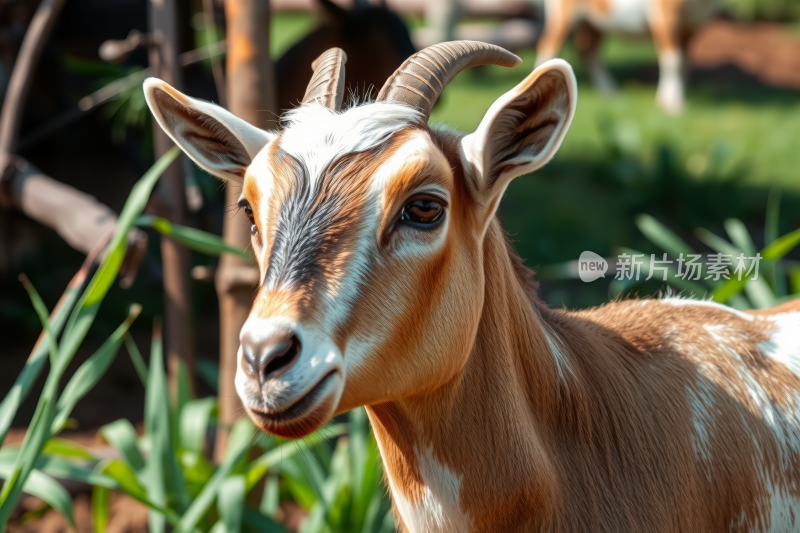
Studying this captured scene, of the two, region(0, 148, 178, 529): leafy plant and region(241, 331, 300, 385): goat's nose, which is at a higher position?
region(241, 331, 300, 385): goat's nose

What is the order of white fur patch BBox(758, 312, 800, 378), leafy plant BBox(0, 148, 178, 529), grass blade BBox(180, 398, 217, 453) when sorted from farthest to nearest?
grass blade BBox(180, 398, 217, 453)
leafy plant BBox(0, 148, 178, 529)
white fur patch BBox(758, 312, 800, 378)

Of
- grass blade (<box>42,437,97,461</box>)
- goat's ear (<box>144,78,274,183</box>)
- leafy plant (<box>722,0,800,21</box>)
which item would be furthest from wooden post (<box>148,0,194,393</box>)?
leafy plant (<box>722,0,800,21</box>)

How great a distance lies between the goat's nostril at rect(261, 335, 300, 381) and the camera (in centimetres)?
138

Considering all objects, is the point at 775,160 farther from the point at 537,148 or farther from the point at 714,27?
the point at 537,148

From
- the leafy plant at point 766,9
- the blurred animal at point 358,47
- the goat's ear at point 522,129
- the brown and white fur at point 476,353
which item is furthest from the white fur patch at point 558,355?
the leafy plant at point 766,9

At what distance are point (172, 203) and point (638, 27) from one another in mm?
7222

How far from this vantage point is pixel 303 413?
142 cm

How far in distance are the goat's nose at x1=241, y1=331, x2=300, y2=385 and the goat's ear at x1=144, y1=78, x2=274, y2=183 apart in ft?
2.08

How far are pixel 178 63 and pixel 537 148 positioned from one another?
7.17 feet

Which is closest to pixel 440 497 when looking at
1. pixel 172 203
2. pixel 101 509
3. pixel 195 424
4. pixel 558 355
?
pixel 558 355

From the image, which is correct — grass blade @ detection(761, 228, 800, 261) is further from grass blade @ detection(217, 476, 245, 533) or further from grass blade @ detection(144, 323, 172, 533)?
grass blade @ detection(144, 323, 172, 533)

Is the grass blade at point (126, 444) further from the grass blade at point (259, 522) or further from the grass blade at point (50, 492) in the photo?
the grass blade at point (259, 522)

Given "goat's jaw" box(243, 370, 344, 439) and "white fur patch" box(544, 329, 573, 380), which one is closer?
"goat's jaw" box(243, 370, 344, 439)

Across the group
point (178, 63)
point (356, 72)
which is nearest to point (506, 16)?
point (356, 72)
